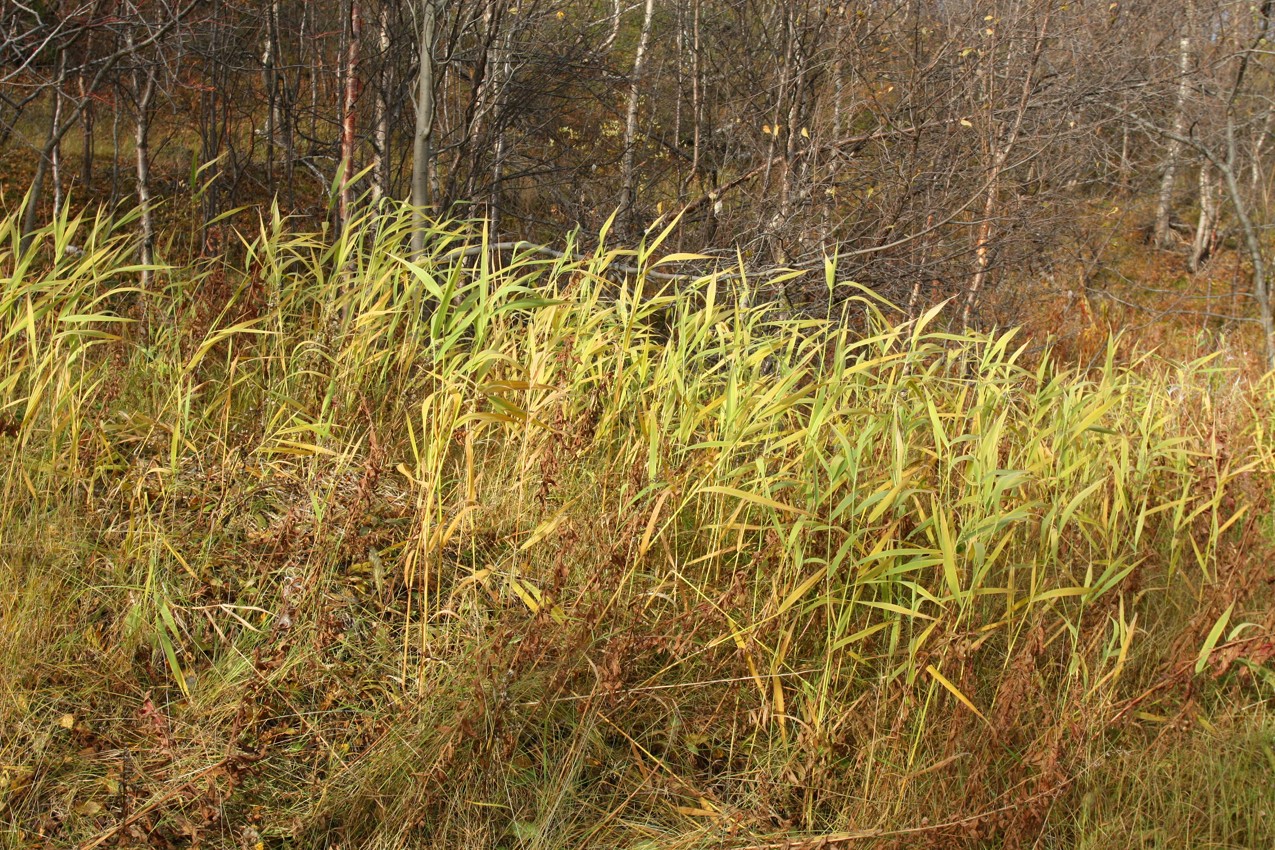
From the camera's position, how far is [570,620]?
82.1 inches

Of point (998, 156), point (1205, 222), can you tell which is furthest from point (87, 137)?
point (1205, 222)

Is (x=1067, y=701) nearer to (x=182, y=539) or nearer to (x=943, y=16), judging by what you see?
(x=182, y=539)

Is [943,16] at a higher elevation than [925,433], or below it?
higher

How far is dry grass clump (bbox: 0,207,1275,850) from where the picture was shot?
6.28 feet

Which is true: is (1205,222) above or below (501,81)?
below

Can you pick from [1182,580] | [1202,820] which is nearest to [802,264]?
[1182,580]

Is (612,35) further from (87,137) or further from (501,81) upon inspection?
(87,137)

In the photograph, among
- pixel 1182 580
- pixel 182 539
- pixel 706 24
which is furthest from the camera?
pixel 706 24

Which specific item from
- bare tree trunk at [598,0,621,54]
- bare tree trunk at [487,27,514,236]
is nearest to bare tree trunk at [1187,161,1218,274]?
bare tree trunk at [598,0,621,54]

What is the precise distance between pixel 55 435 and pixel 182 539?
1.18ft

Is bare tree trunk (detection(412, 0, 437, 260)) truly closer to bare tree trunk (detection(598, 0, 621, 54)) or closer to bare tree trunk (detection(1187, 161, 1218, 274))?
bare tree trunk (detection(598, 0, 621, 54))

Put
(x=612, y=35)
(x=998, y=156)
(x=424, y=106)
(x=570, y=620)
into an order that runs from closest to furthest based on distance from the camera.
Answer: (x=570, y=620) → (x=424, y=106) → (x=998, y=156) → (x=612, y=35)

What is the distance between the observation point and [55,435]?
2.29 m

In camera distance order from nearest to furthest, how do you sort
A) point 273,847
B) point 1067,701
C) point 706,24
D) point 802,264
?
point 273,847 → point 1067,701 → point 802,264 → point 706,24
